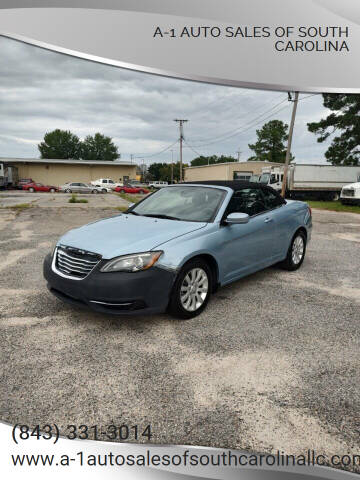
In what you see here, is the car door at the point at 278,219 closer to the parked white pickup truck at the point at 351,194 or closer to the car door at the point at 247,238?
the car door at the point at 247,238

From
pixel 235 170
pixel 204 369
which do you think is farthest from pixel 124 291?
Result: pixel 235 170

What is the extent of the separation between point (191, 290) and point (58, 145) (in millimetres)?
102578

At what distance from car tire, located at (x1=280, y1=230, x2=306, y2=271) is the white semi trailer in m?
24.0

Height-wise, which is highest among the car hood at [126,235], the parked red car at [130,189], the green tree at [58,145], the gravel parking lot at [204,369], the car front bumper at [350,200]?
the green tree at [58,145]

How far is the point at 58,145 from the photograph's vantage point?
319ft

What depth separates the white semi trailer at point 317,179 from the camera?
2898 centimetres

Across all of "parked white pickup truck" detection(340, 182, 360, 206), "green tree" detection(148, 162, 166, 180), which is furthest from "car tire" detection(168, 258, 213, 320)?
"green tree" detection(148, 162, 166, 180)

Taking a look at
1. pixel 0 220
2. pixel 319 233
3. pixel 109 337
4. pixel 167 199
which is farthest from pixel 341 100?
pixel 109 337

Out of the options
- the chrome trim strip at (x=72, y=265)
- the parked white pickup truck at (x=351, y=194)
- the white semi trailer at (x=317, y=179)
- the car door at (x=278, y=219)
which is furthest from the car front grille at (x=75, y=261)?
the white semi trailer at (x=317, y=179)

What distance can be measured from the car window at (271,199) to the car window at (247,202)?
0.12 m

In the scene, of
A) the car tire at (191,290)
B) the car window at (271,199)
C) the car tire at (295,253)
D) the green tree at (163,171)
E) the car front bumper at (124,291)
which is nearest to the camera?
the car front bumper at (124,291)

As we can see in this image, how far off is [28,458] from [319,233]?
1019 centimetres

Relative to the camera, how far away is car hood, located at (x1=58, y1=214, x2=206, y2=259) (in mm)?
3604

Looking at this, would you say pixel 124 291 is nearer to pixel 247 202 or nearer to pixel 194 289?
pixel 194 289
